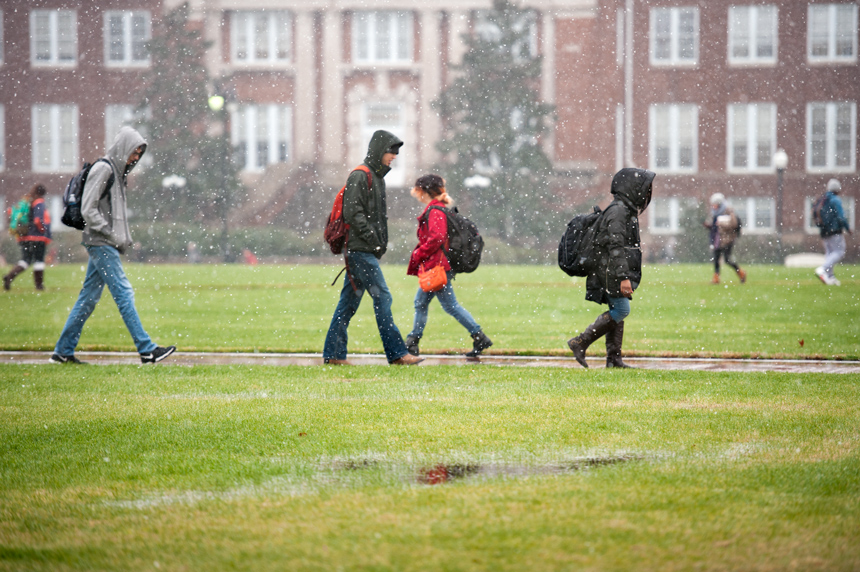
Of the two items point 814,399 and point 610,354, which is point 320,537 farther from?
point 610,354

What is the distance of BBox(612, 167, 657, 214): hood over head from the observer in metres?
8.12

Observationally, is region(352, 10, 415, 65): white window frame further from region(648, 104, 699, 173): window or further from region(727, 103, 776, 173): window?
region(727, 103, 776, 173): window

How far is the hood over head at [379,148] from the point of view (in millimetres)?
8562

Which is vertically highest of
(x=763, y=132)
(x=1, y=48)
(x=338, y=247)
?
(x=1, y=48)

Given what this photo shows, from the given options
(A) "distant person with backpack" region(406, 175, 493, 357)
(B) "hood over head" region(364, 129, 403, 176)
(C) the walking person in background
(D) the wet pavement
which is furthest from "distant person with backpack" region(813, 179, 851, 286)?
(B) "hood over head" region(364, 129, 403, 176)

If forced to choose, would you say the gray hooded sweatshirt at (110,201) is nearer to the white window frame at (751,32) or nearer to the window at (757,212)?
the window at (757,212)

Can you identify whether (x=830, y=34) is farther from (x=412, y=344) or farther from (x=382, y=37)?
(x=412, y=344)

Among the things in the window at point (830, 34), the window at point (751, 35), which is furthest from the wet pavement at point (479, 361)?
the window at point (830, 34)

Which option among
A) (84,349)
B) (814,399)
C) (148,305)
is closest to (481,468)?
(814,399)

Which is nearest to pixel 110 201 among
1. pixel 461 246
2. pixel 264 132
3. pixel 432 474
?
pixel 461 246

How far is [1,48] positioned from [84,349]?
36370 mm

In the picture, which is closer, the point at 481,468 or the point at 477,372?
the point at 481,468

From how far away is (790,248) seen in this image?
37406 mm

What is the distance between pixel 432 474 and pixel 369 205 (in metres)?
4.20
